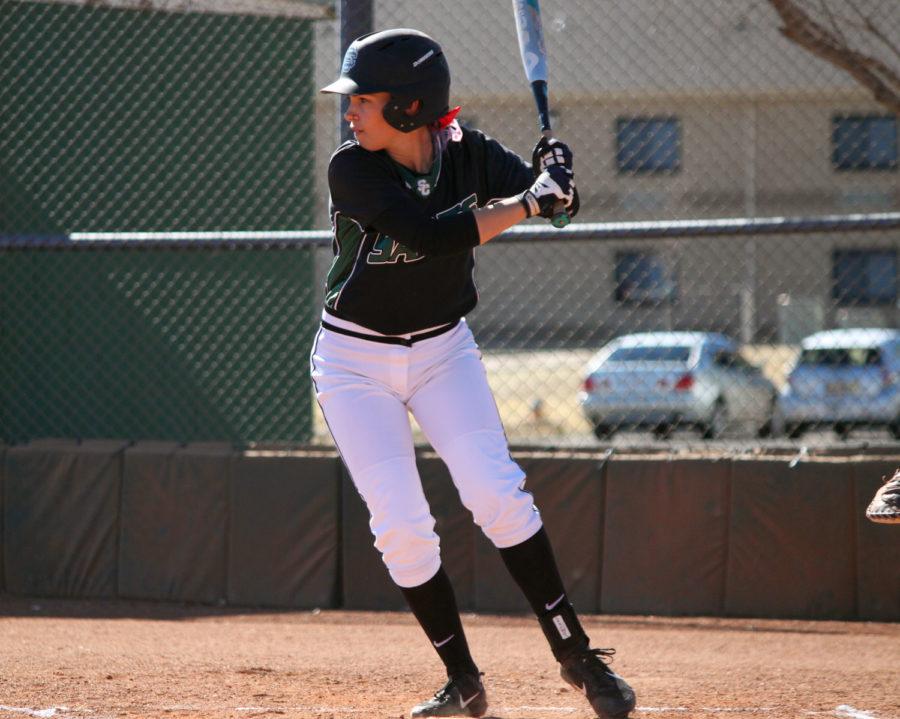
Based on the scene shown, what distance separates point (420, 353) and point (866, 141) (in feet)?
38.6

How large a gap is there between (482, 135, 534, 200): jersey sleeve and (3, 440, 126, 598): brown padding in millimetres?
2904

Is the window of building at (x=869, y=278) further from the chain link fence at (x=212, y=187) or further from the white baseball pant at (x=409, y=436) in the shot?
the white baseball pant at (x=409, y=436)

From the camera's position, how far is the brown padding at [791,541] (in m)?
4.99

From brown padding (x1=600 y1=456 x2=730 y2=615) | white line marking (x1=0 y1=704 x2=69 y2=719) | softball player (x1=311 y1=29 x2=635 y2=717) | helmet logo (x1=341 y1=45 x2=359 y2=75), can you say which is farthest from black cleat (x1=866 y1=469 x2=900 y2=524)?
white line marking (x1=0 y1=704 x2=69 y2=719)

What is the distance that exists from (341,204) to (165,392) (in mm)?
4437

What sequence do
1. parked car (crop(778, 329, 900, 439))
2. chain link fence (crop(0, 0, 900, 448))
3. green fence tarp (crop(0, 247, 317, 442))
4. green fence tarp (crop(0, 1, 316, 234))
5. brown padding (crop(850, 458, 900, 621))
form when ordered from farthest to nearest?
1. parked car (crop(778, 329, 900, 439))
2. green fence tarp (crop(0, 247, 317, 442))
3. green fence tarp (crop(0, 1, 316, 234))
4. chain link fence (crop(0, 0, 900, 448))
5. brown padding (crop(850, 458, 900, 621))

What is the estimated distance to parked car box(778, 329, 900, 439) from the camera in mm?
11492

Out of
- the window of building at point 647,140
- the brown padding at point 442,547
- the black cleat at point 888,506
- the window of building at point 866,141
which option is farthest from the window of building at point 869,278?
the black cleat at point 888,506

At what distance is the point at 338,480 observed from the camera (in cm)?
539

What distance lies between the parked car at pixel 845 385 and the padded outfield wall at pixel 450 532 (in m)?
6.14

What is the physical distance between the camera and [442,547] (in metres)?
5.28

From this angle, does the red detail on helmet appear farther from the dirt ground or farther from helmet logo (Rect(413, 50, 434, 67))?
the dirt ground

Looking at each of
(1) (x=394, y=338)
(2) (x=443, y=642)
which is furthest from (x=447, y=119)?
(2) (x=443, y=642)

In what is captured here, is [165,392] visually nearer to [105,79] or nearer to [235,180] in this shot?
[235,180]
